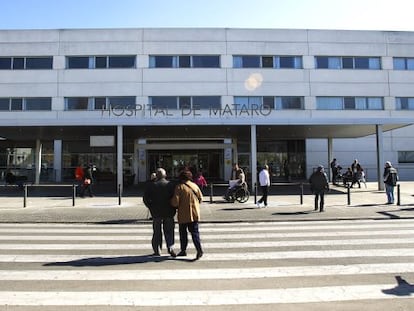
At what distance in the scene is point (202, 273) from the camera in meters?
6.41

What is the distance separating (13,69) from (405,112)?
3314 cm

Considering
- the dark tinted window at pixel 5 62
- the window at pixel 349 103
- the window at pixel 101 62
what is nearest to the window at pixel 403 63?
the window at pixel 349 103

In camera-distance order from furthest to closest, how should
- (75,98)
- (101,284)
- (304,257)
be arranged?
(75,98)
(304,257)
(101,284)

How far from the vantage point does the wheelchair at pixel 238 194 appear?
56.2 ft

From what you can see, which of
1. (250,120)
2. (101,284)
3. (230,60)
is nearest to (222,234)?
(101,284)

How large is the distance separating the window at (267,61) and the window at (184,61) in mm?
1838

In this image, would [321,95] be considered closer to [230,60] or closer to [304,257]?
[230,60]

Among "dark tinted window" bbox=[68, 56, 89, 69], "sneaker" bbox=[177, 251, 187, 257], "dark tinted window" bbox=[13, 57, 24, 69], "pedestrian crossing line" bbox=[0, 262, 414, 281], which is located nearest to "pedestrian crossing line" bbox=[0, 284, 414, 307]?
"pedestrian crossing line" bbox=[0, 262, 414, 281]

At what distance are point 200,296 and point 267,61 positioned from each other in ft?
103

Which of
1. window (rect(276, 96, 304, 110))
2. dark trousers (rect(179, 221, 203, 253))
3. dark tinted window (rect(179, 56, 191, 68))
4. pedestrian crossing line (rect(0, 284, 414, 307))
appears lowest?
pedestrian crossing line (rect(0, 284, 414, 307))

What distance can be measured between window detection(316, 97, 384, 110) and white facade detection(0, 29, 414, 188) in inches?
13.4

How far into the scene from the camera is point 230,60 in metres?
34.2

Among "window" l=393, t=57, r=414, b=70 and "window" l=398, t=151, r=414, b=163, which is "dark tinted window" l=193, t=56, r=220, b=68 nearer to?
"window" l=393, t=57, r=414, b=70

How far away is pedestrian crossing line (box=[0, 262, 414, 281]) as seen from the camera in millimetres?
6129
